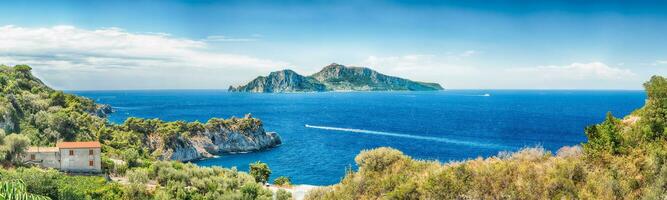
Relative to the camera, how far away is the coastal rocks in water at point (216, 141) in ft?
254

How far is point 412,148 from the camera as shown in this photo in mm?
88000

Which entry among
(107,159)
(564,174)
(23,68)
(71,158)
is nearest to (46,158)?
(71,158)

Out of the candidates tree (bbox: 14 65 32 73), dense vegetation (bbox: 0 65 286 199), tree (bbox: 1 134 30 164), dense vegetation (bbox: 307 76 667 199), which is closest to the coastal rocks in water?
dense vegetation (bbox: 0 65 286 199)

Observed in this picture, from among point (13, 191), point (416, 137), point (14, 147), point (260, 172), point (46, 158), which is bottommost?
point (416, 137)

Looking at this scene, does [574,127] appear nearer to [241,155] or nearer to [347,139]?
[347,139]

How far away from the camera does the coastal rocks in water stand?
77.3 meters

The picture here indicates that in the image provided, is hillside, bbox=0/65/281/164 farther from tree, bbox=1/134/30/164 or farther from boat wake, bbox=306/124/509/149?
boat wake, bbox=306/124/509/149

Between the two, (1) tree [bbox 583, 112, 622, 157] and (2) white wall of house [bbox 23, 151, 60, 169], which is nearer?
(1) tree [bbox 583, 112, 622, 157]

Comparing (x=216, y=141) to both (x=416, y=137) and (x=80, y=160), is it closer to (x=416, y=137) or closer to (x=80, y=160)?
(x=416, y=137)

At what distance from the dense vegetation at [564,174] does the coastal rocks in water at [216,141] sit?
54561 mm

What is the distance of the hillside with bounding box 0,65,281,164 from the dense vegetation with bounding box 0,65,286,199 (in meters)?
0.12

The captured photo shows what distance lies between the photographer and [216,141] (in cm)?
8575

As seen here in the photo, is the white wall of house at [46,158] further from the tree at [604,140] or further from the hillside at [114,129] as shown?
the tree at [604,140]

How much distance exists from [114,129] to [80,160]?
130 ft
